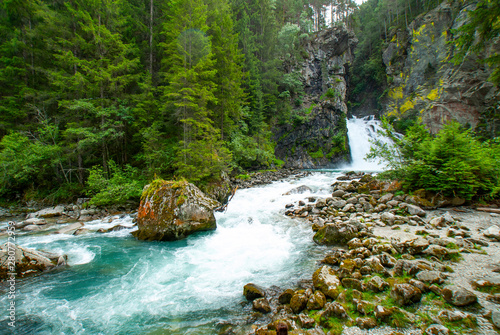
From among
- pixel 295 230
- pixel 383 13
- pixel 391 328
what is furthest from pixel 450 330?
pixel 383 13

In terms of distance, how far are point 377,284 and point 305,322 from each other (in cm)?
136

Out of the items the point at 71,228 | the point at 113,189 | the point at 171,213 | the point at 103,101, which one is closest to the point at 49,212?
the point at 71,228

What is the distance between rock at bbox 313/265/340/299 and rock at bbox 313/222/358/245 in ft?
6.68

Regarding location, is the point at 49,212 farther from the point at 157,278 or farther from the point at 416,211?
the point at 416,211

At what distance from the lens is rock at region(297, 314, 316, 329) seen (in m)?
2.77

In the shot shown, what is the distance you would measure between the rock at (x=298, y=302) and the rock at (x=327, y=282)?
37cm

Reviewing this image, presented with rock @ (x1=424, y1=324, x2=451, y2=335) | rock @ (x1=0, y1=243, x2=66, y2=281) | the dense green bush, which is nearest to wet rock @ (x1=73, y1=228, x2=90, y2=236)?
rock @ (x1=0, y1=243, x2=66, y2=281)

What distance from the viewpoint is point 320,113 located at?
29047 mm

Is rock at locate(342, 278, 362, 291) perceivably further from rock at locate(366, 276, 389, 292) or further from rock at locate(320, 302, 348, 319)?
rock at locate(320, 302, 348, 319)

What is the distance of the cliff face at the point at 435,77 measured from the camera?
16.8 m

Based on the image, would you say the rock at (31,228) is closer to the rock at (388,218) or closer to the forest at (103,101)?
the forest at (103,101)

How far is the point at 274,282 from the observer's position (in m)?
4.24

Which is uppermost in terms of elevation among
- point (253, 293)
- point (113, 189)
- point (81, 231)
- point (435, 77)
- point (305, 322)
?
point (435, 77)

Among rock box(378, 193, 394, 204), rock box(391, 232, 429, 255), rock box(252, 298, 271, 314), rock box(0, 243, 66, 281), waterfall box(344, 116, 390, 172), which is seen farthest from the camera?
waterfall box(344, 116, 390, 172)
